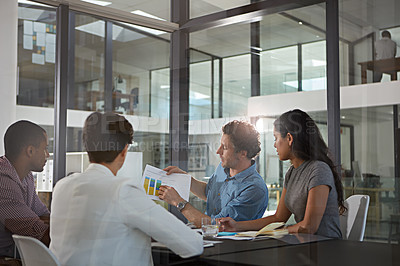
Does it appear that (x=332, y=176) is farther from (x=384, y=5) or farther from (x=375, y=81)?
(x=384, y=5)

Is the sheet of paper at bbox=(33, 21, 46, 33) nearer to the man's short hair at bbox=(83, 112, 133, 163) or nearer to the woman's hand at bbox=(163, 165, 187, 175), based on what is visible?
the man's short hair at bbox=(83, 112, 133, 163)

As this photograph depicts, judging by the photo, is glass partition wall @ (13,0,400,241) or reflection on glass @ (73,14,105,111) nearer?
glass partition wall @ (13,0,400,241)

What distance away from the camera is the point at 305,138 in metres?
2.26

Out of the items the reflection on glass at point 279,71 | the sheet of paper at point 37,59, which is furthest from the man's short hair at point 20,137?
the reflection on glass at point 279,71

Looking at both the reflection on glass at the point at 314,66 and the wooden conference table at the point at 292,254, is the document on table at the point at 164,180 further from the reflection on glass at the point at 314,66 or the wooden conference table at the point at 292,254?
the reflection on glass at the point at 314,66

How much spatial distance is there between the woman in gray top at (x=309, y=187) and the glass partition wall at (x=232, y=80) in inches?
1.9

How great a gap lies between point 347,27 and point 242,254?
3.90 feet

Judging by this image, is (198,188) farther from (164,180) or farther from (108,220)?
(108,220)

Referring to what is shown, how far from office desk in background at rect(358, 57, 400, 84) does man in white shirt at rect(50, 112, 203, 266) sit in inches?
42.4

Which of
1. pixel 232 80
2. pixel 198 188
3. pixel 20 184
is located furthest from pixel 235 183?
pixel 20 184

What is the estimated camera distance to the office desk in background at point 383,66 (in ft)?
7.08

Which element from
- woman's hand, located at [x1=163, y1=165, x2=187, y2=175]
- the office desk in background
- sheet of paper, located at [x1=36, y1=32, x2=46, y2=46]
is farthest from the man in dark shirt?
the office desk in background

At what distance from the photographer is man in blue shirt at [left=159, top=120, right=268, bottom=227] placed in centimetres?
233

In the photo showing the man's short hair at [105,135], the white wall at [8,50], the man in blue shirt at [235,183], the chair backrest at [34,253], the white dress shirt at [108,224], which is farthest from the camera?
the white wall at [8,50]
